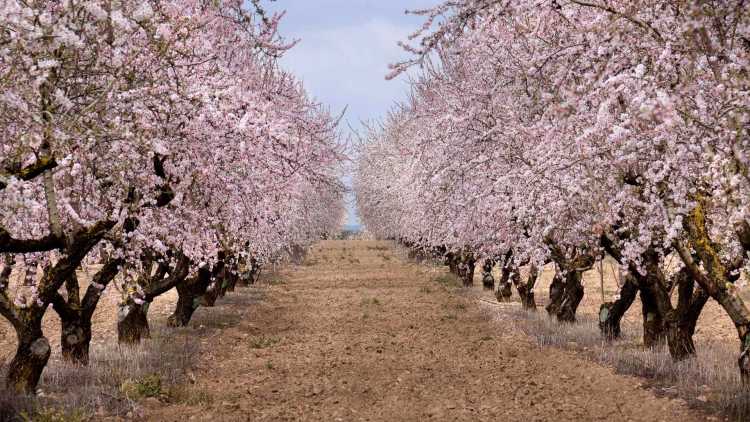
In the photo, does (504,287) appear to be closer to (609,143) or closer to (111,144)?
(609,143)

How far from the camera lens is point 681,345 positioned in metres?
14.1

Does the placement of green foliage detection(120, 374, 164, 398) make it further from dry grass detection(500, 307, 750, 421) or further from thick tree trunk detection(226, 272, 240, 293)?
thick tree trunk detection(226, 272, 240, 293)

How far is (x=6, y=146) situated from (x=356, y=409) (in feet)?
19.1

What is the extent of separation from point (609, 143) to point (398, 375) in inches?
253

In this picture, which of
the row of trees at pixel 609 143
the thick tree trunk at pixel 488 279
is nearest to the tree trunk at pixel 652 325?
the row of trees at pixel 609 143

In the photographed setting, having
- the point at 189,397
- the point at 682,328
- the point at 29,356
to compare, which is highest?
the point at 682,328

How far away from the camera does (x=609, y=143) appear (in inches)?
367

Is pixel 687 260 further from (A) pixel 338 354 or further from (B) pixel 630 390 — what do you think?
(A) pixel 338 354

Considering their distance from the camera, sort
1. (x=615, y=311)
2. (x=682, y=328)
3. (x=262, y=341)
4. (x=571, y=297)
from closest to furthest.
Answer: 1. (x=682, y=328)
2. (x=615, y=311)
3. (x=262, y=341)
4. (x=571, y=297)

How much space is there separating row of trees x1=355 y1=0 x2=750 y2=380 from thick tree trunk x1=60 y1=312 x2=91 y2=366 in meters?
7.31

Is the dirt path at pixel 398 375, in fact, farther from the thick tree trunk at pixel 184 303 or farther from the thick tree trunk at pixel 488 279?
the thick tree trunk at pixel 488 279

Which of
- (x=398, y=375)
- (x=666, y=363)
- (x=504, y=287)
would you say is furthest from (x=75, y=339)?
(x=504, y=287)

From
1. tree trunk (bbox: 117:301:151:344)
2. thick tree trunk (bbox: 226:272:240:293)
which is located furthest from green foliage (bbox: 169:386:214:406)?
thick tree trunk (bbox: 226:272:240:293)

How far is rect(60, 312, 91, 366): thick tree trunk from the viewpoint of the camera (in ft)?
45.1
